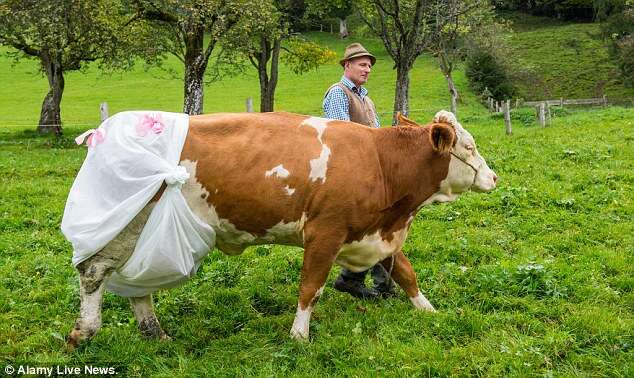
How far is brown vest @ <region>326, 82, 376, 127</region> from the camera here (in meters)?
6.82

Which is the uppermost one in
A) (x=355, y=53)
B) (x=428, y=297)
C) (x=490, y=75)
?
(x=355, y=53)

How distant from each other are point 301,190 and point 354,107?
→ 1.87 metres

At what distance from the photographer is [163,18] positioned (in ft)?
68.2

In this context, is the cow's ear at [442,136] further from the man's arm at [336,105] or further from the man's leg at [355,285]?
the man's leg at [355,285]

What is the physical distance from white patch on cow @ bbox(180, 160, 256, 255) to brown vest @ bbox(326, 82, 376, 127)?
6.92ft

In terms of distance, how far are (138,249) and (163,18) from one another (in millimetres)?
17391

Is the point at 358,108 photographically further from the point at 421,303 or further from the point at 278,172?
the point at 421,303

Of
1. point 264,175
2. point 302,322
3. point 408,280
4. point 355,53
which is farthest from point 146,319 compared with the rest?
point 355,53

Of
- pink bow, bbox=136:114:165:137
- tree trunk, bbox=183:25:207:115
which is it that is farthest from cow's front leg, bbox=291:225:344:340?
tree trunk, bbox=183:25:207:115

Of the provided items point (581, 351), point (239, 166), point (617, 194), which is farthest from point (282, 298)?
point (617, 194)

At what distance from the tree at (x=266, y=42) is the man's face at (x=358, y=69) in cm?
1470

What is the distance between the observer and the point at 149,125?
5344 millimetres

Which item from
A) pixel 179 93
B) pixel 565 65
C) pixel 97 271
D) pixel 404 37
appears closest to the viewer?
pixel 97 271

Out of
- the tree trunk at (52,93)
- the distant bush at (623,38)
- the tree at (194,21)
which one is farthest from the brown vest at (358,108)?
the distant bush at (623,38)
